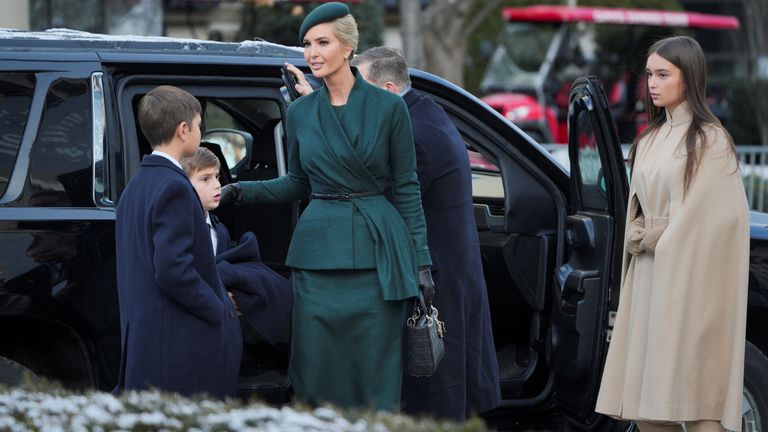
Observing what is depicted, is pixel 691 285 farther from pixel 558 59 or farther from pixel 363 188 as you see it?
pixel 558 59

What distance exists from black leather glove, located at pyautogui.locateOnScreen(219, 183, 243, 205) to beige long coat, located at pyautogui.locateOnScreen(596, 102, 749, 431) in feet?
4.68

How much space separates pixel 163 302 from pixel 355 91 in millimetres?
923

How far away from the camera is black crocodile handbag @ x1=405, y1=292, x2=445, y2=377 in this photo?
3.98m

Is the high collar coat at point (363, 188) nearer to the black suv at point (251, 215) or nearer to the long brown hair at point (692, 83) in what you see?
the black suv at point (251, 215)

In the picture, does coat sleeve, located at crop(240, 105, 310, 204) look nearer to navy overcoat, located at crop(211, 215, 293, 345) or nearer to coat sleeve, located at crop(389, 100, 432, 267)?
navy overcoat, located at crop(211, 215, 293, 345)

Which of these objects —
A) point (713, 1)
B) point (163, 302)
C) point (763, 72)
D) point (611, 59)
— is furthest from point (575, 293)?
point (713, 1)

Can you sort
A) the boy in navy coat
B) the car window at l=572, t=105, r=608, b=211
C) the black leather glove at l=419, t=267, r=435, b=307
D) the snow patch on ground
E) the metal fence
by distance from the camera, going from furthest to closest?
the metal fence < the car window at l=572, t=105, r=608, b=211 < the boy in navy coat < the black leather glove at l=419, t=267, r=435, b=307 < the snow patch on ground

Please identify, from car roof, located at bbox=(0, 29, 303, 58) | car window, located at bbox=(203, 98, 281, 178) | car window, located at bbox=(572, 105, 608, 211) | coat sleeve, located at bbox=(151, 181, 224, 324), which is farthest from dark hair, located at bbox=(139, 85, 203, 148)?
car window, located at bbox=(572, 105, 608, 211)

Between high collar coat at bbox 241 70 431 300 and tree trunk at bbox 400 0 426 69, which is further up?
tree trunk at bbox 400 0 426 69

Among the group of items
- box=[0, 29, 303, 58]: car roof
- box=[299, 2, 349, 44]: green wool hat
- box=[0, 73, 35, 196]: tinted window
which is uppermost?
box=[299, 2, 349, 44]: green wool hat

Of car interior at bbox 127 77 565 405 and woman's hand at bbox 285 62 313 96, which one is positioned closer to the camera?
woman's hand at bbox 285 62 313 96

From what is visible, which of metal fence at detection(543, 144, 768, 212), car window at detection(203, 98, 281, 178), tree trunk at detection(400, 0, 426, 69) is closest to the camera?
car window at detection(203, 98, 281, 178)

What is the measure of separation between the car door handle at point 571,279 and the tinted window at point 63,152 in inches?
71.7

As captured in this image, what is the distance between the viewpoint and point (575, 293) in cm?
469
